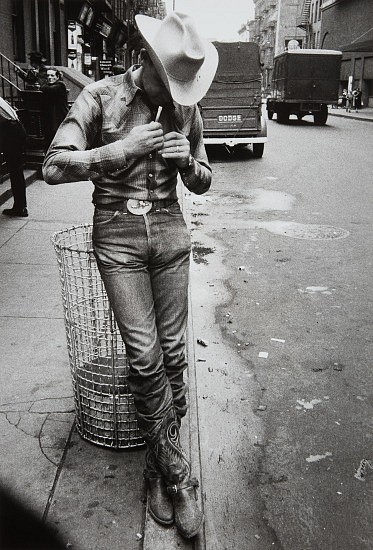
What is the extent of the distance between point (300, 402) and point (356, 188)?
9.26m

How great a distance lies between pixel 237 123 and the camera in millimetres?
16609

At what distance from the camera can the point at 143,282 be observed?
109 inches

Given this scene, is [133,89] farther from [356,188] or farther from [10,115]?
[356,188]

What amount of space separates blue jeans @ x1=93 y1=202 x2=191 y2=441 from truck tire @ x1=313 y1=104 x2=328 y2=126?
30.2m

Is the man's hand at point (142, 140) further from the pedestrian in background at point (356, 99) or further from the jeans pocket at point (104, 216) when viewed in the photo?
the pedestrian in background at point (356, 99)

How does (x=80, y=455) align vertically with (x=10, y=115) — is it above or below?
below

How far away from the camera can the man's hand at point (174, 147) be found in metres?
2.58

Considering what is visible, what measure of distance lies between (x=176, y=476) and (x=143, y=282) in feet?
2.82

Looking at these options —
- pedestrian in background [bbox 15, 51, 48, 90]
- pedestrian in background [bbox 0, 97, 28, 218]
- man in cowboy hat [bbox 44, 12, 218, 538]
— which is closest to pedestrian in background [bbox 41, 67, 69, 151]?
pedestrian in background [bbox 15, 51, 48, 90]

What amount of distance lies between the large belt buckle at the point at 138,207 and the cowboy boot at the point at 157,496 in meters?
1.07

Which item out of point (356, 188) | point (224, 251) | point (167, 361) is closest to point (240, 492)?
point (167, 361)

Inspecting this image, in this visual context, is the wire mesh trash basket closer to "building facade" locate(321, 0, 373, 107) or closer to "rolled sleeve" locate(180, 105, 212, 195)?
"rolled sleeve" locate(180, 105, 212, 195)

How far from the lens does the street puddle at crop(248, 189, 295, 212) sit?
10461mm

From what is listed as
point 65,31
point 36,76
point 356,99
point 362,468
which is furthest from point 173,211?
point 356,99
